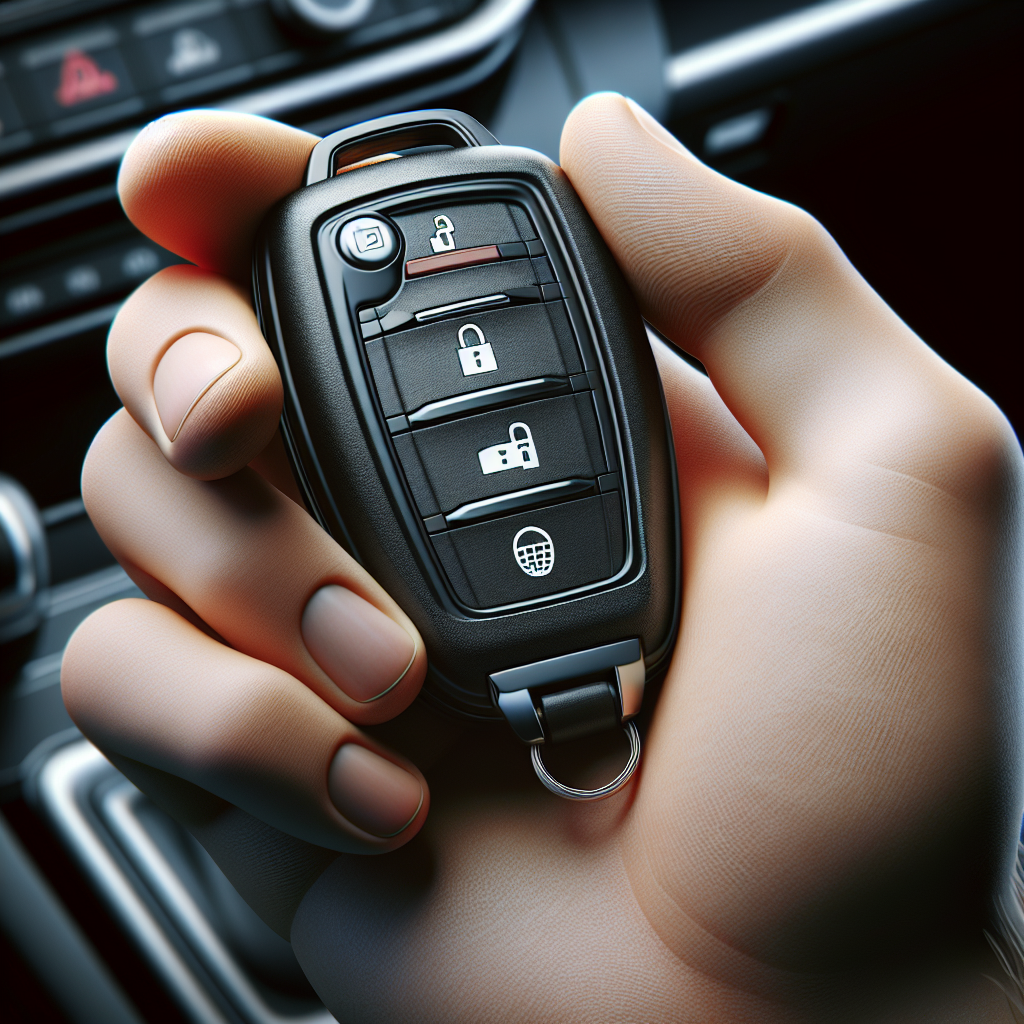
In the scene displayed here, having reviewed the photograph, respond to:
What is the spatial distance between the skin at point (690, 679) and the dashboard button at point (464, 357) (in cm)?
8

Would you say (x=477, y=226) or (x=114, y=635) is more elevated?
(x=477, y=226)

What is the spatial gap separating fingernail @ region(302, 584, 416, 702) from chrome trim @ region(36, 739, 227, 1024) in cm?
50

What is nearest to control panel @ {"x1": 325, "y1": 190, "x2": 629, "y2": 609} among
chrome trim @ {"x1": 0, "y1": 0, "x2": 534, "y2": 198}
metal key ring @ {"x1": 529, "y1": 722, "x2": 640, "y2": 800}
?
metal key ring @ {"x1": 529, "y1": 722, "x2": 640, "y2": 800}

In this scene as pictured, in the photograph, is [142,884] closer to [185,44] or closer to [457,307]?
[457,307]

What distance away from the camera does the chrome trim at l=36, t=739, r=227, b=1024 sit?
91cm

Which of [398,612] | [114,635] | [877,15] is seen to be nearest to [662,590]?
[398,612]

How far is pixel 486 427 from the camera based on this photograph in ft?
2.05

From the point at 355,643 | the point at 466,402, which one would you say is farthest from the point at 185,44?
the point at 355,643

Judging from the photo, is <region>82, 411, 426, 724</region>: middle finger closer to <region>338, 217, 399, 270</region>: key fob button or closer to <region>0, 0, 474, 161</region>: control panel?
<region>338, 217, 399, 270</region>: key fob button

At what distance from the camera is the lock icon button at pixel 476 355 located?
0.63m

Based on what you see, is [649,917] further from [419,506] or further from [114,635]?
[114,635]

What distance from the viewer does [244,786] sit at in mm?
583

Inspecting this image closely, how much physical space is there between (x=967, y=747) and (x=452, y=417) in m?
0.42

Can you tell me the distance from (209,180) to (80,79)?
1.34 feet
